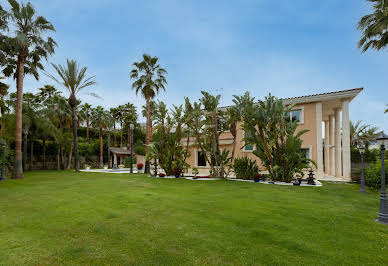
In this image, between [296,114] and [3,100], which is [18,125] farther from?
[296,114]

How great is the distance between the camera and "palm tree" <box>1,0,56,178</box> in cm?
1742

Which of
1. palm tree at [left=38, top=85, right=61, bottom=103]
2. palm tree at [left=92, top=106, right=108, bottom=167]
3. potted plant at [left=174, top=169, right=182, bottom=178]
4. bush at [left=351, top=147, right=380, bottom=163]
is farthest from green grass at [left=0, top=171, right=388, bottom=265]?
palm tree at [left=92, top=106, right=108, bottom=167]

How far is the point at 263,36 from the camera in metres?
18.9

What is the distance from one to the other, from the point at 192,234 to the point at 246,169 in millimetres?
12208

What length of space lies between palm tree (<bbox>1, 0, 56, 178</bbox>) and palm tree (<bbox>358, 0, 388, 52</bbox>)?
24.4 meters

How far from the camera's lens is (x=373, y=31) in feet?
45.5

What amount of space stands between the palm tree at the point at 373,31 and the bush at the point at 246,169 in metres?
11.2

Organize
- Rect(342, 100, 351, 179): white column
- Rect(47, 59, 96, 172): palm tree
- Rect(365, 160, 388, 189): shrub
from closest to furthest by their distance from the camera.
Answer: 1. Rect(365, 160, 388, 189): shrub
2. Rect(342, 100, 351, 179): white column
3. Rect(47, 59, 96, 172): palm tree

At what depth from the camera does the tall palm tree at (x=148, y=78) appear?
22.8m

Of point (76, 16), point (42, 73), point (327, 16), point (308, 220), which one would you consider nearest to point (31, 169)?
point (42, 73)

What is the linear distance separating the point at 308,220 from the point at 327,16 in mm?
16612

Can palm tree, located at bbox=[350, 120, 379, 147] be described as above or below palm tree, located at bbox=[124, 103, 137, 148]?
below

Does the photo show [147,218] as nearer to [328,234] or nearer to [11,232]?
[11,232]

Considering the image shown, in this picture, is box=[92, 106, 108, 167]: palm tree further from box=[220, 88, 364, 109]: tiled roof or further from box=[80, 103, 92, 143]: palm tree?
box=[220, 88, 364, 109]: tiled roof
